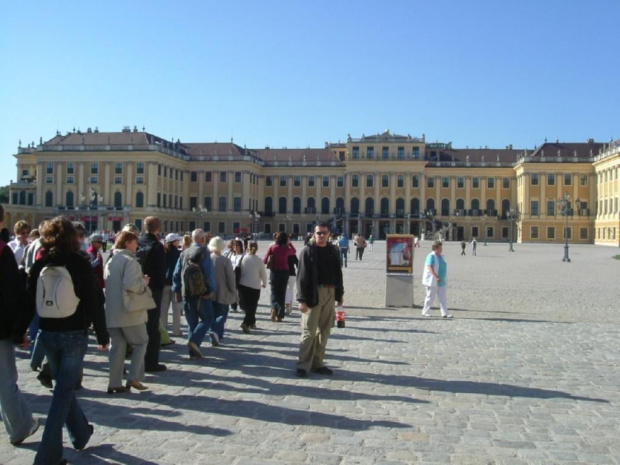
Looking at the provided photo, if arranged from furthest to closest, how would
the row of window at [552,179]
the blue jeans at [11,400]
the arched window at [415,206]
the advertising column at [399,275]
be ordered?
1. the arched window at [415,206]
2. the row of window at [552,179]
3. the advertising column at [399,275]
4. the blue jeans at [11,400]

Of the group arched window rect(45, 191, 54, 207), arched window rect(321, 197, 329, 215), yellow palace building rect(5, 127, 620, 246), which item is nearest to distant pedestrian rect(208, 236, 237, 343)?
yellow palace building rect(5, 127, 620, 246)

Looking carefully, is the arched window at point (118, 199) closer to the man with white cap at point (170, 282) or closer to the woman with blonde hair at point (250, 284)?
the woman with blonde hair at point (250, 284)

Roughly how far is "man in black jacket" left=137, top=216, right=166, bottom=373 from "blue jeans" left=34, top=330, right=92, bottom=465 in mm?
2432

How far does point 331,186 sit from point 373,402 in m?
76.5

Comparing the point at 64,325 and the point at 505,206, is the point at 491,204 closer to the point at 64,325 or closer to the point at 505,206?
the point at 505,206

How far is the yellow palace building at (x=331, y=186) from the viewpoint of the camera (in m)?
68.8

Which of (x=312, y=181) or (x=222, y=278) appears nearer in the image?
(x=222, y=278)

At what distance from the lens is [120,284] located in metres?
5.89

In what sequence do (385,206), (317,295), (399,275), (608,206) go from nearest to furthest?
(317,295) → (399,275) → (608,206) → (385,206)

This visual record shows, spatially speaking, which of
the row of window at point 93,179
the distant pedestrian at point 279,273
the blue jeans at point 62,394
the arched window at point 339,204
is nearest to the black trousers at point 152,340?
the blue jeans at point 62,394

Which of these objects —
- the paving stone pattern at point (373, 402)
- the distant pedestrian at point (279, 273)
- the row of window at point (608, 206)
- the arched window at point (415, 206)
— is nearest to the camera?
the paving stone pattern at point (373, 402)

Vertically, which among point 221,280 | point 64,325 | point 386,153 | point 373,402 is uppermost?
point 386,153

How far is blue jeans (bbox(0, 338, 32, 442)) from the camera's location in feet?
14.1

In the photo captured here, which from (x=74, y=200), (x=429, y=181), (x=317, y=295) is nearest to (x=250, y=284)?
(x=317, y=295)
